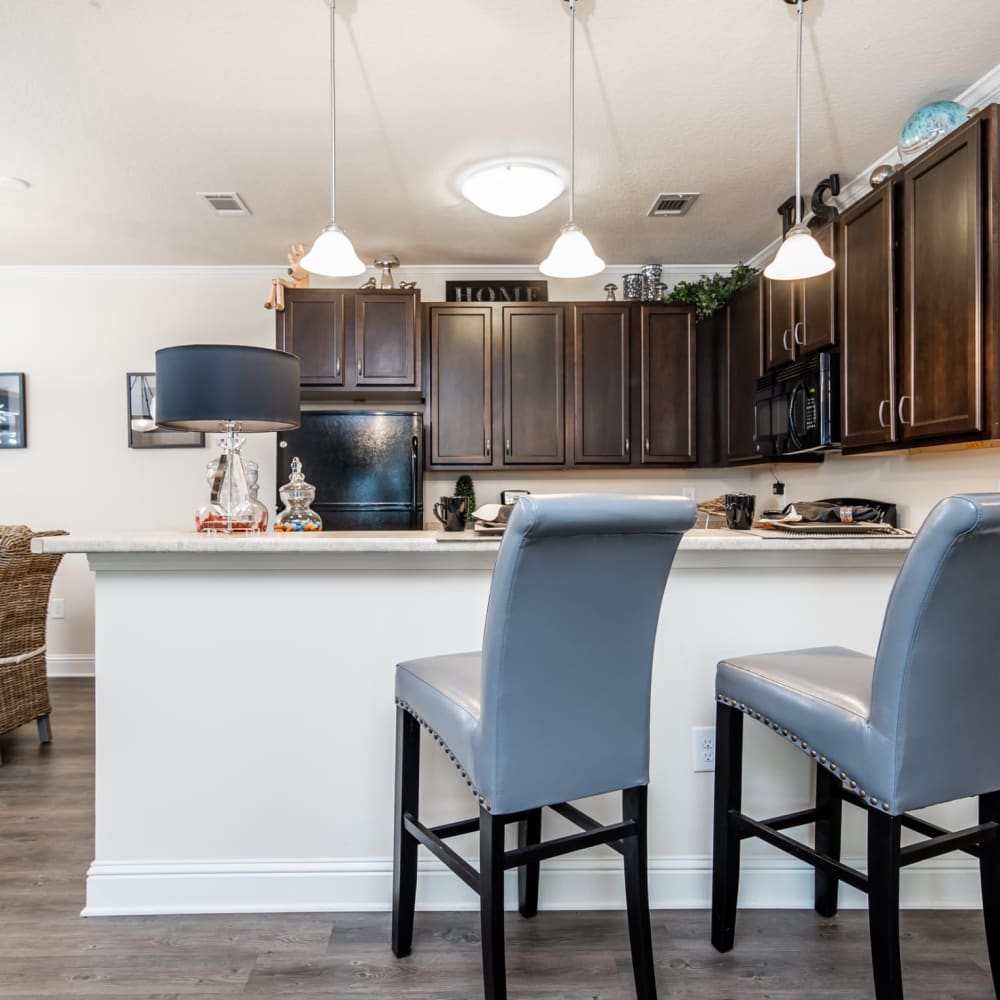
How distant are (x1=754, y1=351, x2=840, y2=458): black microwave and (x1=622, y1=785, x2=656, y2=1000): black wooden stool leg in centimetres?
199

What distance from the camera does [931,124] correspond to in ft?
7.88

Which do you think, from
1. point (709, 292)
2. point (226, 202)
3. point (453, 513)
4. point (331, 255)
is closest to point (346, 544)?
point (453, 513)

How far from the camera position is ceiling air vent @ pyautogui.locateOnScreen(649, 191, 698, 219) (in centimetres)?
336

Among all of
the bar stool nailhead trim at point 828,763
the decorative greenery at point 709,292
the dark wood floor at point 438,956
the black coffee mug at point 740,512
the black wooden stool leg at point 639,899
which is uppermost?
the decorative greenery at point 709,292

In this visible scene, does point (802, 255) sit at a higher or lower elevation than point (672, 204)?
lower

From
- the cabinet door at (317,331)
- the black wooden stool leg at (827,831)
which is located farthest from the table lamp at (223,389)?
the cabinet door at (317,331)

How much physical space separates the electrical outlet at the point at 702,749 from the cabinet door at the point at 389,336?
2.66m

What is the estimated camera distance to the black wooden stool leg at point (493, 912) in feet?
4.11

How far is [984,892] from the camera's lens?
4.67 feet

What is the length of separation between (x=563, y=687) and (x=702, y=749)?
0.77 m

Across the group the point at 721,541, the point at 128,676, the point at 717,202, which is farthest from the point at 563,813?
the point at 717,202

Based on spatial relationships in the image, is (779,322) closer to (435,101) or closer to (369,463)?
(435,101)

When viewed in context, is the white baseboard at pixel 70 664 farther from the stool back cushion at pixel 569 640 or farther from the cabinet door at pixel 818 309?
the cabinet door at pixel 818 309

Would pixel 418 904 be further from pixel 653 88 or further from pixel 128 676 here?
pixel 653 88
